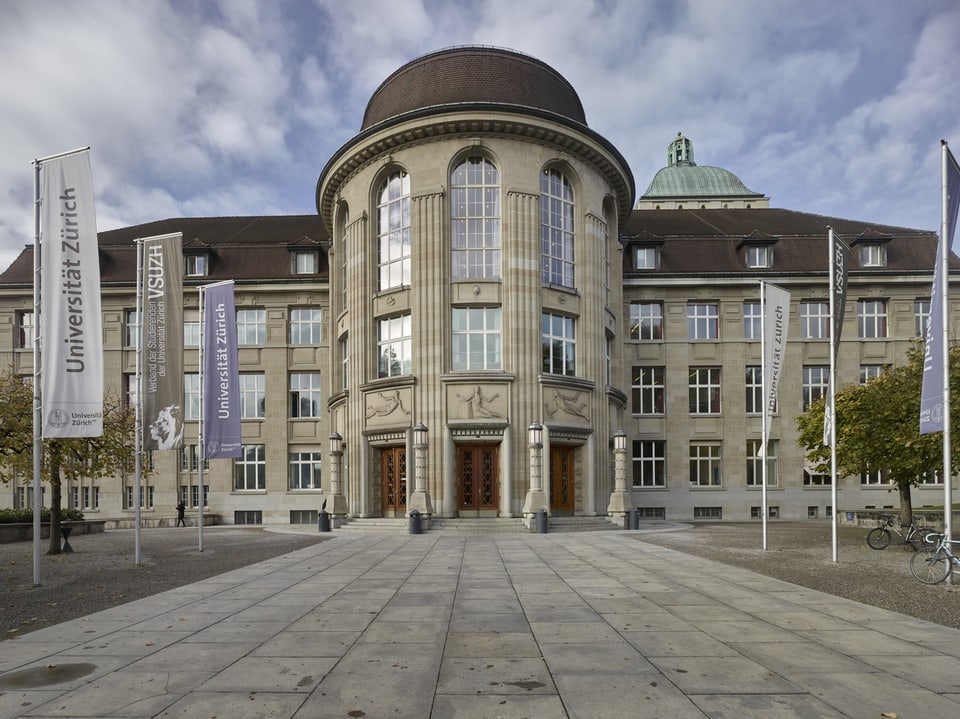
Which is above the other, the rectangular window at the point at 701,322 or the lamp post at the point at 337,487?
the rectangular window at the point at 701,322

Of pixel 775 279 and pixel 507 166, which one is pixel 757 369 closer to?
pixel 775 279

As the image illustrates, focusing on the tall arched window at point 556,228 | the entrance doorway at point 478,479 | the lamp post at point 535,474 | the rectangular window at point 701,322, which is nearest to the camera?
the lamp post at point 535,474

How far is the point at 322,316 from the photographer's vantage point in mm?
40812

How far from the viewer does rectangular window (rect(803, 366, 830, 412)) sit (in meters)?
39.3

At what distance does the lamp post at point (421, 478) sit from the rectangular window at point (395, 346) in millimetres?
3456

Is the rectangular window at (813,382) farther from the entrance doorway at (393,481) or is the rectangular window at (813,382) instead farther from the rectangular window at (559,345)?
the entrance doorway at (393,481)

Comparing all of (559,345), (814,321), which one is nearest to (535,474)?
(559,345)

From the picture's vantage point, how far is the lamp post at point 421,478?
27.2 m

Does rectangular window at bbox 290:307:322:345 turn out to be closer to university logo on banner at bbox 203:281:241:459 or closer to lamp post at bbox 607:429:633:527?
lamp post at bbox 607:429:633:527

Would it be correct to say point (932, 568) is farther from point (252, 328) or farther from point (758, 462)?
point (252, 328)

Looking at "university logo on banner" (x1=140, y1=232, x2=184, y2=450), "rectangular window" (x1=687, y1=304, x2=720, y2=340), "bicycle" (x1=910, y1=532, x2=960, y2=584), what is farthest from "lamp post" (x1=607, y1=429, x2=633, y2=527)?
"university logo on banner" (x1=140, y1=232, x2=184, y2=450)

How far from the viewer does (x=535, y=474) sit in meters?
27.4

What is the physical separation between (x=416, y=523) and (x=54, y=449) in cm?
1215

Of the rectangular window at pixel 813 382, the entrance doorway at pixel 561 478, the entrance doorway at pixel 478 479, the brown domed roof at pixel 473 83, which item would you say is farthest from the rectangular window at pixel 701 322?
the entrance doorway at pixel 478 479
